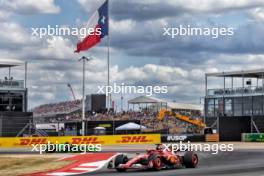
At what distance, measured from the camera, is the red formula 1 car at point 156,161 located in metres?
24.4

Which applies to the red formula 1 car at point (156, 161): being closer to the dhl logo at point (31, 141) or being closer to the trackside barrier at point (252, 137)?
the dhl logo at point (31, 141)

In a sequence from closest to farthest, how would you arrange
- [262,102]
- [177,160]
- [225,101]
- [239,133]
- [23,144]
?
[177,160], [23,144], [239,133], [262,102], [225,101]

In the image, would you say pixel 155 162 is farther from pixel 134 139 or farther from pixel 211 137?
pixel 211 137

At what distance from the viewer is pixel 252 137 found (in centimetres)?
6106

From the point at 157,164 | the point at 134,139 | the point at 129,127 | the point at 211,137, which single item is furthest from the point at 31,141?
the point at 157,164

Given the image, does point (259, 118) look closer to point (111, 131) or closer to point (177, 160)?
point (111, 131)

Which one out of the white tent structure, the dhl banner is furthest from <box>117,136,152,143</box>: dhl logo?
the white tent structure

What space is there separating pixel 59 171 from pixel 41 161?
5.49 metres

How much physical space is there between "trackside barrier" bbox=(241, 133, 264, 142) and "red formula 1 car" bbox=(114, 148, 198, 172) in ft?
116

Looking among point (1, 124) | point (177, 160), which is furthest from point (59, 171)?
point (1, 124)

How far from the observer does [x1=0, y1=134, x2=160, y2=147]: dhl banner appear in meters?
52.0

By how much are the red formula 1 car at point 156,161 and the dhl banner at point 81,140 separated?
26.5 meters

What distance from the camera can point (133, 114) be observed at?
7494cm

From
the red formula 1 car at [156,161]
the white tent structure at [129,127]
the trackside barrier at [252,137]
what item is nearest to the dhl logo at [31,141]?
the white tent structure at [129,127]
